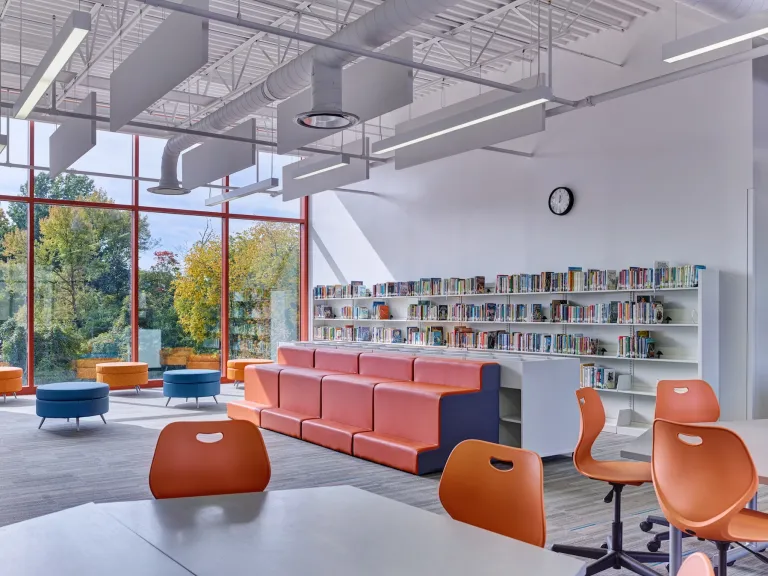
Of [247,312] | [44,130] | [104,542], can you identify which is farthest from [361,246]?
[104,542]

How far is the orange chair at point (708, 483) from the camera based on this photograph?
2880mm

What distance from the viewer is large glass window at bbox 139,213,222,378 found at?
1259 cm

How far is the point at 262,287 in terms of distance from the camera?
13.8 m

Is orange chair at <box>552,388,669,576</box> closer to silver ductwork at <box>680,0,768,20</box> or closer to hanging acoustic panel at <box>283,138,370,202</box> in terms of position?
silver ductwork at <box>680,0,768,20</box>

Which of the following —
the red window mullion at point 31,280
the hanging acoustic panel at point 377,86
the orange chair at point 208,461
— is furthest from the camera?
the red window mullion at point 31,280

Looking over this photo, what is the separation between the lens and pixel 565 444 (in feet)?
21.5

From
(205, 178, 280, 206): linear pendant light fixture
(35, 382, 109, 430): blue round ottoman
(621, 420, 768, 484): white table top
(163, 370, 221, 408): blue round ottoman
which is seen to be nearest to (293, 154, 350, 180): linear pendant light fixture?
(205, 178, 280, 206): linear pendant light fixture

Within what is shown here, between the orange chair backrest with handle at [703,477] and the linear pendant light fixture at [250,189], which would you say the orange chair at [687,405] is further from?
the linear pendant light fixture at [250,189]

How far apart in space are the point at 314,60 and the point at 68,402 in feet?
15.9

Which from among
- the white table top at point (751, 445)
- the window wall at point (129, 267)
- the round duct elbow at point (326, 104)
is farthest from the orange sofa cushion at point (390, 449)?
the window wall at point (129, 267)

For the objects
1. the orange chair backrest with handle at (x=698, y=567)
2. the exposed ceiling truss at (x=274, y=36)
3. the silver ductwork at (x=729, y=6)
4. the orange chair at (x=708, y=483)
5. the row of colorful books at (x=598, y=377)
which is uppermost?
the exposed ceiling truss at (x=274, y=36)

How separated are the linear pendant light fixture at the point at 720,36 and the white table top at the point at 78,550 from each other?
4654 mm

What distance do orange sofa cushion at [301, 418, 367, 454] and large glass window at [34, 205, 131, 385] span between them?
611 cm

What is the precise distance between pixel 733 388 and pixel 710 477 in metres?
5.14
